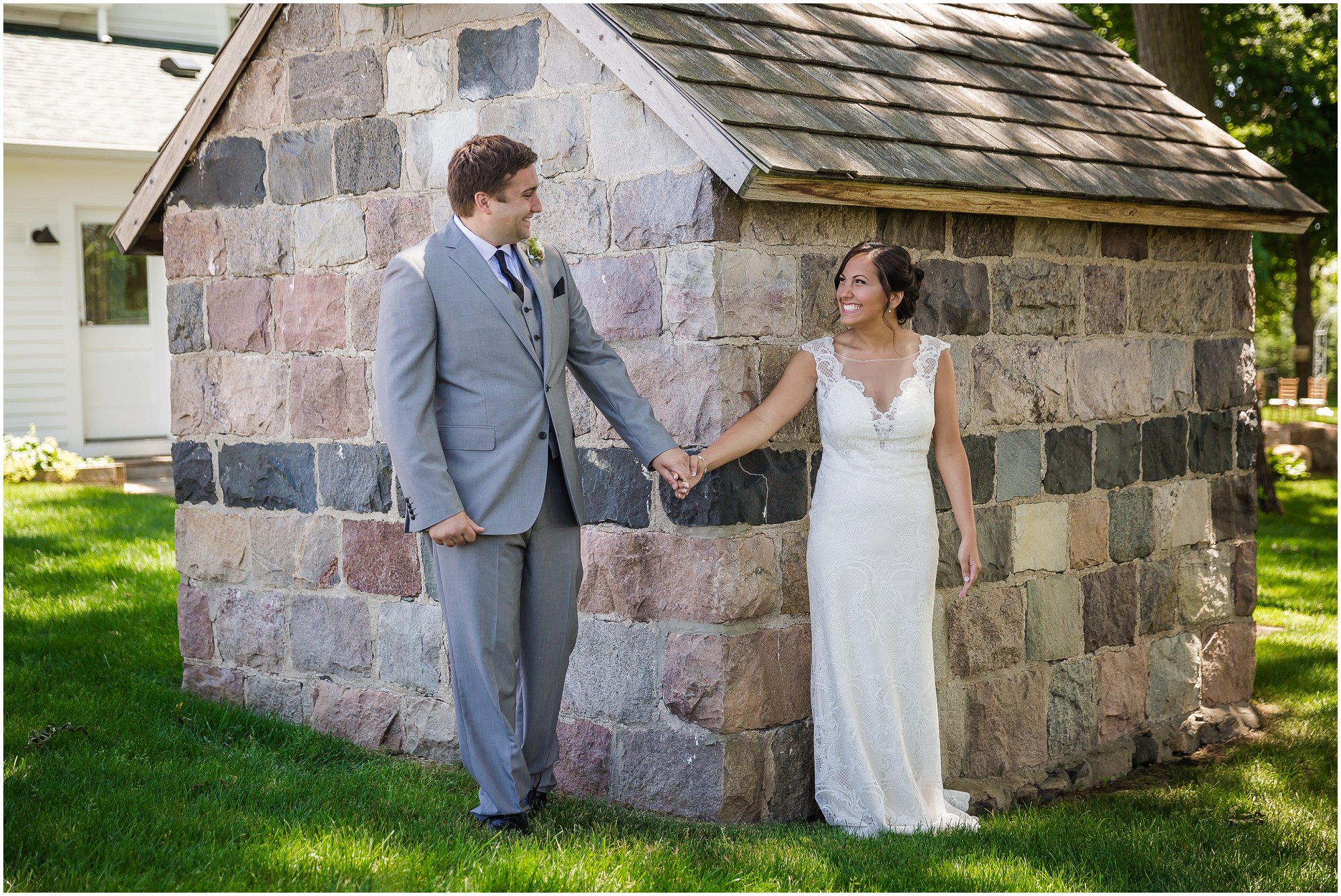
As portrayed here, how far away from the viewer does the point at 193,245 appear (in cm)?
602

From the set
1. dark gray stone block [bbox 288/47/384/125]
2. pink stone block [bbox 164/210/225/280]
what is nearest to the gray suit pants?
dark gray stone block [bbox 288/47/384/125]

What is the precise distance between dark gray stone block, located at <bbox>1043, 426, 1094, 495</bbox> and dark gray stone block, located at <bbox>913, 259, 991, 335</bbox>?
25.8 inches

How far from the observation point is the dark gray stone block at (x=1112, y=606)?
5.75 meters

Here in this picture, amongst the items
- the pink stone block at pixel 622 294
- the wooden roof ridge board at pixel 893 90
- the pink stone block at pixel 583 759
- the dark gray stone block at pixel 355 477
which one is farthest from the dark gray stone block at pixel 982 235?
the dark gray stone block at pixel 355 477

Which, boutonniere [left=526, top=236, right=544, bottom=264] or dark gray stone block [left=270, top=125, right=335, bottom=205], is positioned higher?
dark gray stone block [left=270, top=125, right=335, bottom=205]

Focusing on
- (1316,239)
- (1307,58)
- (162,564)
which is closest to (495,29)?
(162,564)

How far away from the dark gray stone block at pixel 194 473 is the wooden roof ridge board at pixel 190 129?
101cm

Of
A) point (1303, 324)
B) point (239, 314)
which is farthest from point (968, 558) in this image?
point (1303, 324)

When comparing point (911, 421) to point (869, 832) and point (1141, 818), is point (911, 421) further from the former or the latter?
point (1141, 818)

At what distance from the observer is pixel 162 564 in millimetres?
8289

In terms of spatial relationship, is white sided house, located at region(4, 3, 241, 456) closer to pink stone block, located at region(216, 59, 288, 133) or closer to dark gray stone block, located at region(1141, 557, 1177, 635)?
pink stone block, located at region(216, 59, 288, 133)

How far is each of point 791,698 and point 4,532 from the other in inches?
250

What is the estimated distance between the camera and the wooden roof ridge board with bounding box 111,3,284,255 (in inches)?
222

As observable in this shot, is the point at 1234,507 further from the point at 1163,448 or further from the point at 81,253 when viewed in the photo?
the point at 81,253
